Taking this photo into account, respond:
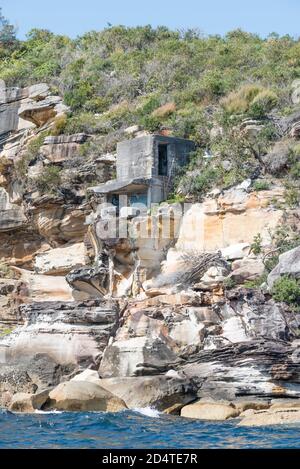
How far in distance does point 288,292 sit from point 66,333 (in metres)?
6.23

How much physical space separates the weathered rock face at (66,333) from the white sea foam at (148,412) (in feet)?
13.5

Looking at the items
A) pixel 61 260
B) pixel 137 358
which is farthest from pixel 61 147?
pixel 137 358

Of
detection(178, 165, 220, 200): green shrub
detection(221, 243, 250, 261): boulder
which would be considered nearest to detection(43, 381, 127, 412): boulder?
detection(221, 243, 250, 261): boulder

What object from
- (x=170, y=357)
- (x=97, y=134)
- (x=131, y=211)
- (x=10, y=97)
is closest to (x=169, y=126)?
(x=97, y=134)

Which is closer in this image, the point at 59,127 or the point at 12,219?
the point at 12,219

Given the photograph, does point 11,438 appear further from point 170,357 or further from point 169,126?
point 169,126

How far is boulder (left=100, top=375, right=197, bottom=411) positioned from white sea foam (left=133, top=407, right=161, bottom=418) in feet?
0.28

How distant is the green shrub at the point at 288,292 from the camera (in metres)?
21.4

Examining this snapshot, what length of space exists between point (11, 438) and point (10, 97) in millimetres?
25723

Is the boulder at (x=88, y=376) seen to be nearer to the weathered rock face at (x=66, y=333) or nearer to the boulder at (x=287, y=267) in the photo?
the weathered rock face at (x=66, y=333)

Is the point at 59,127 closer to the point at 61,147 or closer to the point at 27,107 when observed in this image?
the point at 61,147

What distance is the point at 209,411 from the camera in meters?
18.7

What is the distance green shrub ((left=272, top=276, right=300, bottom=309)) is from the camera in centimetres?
2144

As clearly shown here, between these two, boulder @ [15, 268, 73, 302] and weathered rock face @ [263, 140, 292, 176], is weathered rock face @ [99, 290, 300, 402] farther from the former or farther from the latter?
boulder @ [15, 268, 73, 302]
